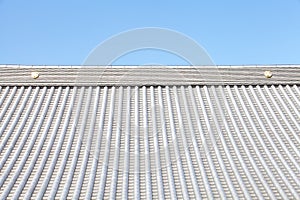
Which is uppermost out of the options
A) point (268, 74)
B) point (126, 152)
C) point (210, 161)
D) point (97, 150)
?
point (268, 74)

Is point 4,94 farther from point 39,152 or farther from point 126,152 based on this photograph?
point 126,152

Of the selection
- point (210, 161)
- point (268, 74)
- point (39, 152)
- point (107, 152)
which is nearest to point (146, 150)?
point (107, 152)

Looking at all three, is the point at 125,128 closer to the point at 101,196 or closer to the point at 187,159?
the point at 187,159

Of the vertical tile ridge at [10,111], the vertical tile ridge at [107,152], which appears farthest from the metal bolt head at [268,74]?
the vertical tile ridge at [10,111]

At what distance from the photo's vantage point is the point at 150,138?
5.88 metres

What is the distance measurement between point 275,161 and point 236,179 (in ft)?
2.40

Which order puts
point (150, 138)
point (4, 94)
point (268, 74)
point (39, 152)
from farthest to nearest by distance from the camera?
point (268, 74) → point (4, 94) → point (150, 138) → point (39, 152)

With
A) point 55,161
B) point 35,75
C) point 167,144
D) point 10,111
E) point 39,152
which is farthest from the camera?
point 35,75

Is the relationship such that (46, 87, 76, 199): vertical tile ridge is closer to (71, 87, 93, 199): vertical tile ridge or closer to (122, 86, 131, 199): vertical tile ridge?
(71, 87, 93, 199): vertical tile ridge

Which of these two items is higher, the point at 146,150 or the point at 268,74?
the point at 268,74

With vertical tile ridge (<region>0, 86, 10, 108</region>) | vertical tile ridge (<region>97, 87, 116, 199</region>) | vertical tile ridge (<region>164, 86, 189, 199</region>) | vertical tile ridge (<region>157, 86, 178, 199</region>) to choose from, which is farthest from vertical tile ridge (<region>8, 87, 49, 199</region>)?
vertical tile ridge (<region>164, 86, 189, 199</region>)

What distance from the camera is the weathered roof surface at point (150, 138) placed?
465 cm

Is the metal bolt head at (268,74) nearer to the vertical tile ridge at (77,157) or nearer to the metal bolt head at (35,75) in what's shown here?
the vertical tile ridge at (77,157)

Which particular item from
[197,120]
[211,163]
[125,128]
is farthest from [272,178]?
[125,128]
